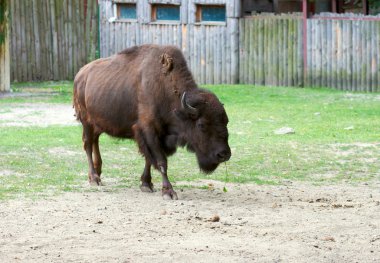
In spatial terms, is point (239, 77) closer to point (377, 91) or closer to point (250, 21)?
point (250, 21)

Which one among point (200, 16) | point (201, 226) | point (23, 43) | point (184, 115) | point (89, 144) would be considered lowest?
point (201, 226)

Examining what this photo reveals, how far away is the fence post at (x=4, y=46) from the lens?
75.4 ft

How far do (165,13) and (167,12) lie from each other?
0.07m

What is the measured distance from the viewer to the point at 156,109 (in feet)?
37.0

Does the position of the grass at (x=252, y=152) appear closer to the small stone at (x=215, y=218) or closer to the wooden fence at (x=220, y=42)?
the small stone at (x=215, y=218)

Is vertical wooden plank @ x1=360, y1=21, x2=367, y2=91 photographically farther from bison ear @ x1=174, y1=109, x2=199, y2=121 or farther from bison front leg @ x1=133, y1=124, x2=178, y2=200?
bison ear @ x1=174, y1=109, x2=199, y2=121

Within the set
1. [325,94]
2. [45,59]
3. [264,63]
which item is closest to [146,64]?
[325,94]

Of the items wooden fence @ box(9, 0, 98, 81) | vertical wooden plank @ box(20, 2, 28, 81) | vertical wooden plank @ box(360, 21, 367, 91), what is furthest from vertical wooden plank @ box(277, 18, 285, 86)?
vertical wooden plank @ box(20, 2, 28, 81)

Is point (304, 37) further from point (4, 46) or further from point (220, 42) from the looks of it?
point (4, 46)

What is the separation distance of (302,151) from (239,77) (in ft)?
36.0

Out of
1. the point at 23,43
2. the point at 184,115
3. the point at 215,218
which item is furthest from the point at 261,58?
the point at 215,218

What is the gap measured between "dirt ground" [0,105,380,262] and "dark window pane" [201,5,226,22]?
46.0ft

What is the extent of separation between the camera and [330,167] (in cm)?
1348

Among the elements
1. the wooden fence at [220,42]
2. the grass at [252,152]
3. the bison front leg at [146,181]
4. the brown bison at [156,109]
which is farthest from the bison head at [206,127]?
the wooden fence at [220,42]
